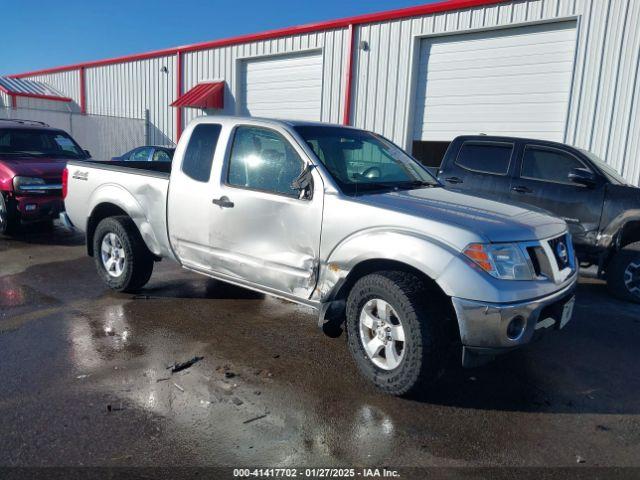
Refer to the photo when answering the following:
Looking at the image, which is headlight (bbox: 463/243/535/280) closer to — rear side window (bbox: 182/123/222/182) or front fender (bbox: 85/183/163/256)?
rear side window (bbox: 182/123/222/182)

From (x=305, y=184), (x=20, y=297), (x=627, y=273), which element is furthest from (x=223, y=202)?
(x=627, y=273)

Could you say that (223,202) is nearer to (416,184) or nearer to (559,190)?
(416,184)

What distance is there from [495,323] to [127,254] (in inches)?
152

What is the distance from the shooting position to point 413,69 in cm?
1216

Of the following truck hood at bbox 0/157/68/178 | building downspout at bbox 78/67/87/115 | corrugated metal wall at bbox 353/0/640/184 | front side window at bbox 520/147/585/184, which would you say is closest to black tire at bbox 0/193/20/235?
truck hood at bbox 0/157/68/178

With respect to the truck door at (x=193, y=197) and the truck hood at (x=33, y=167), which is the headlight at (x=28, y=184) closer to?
the truck hood at (x=33, y=167)

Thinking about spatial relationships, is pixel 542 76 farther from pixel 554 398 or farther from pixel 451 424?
pixel 451 424

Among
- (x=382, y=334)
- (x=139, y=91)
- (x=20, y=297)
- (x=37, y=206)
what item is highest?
(x=139, y=91)

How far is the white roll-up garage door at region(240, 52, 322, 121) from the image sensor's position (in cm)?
1431

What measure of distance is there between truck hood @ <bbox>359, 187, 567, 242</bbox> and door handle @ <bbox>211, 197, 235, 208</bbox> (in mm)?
1231

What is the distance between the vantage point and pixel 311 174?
4070mm

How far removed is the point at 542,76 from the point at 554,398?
851cm

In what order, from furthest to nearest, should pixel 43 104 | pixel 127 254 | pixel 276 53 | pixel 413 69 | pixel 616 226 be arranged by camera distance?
pixel 43 104, pixel 276 53, pixel 413 69, pixel 616 226, pixel 127 254

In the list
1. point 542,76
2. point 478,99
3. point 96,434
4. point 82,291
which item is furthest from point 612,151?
point 96,434
